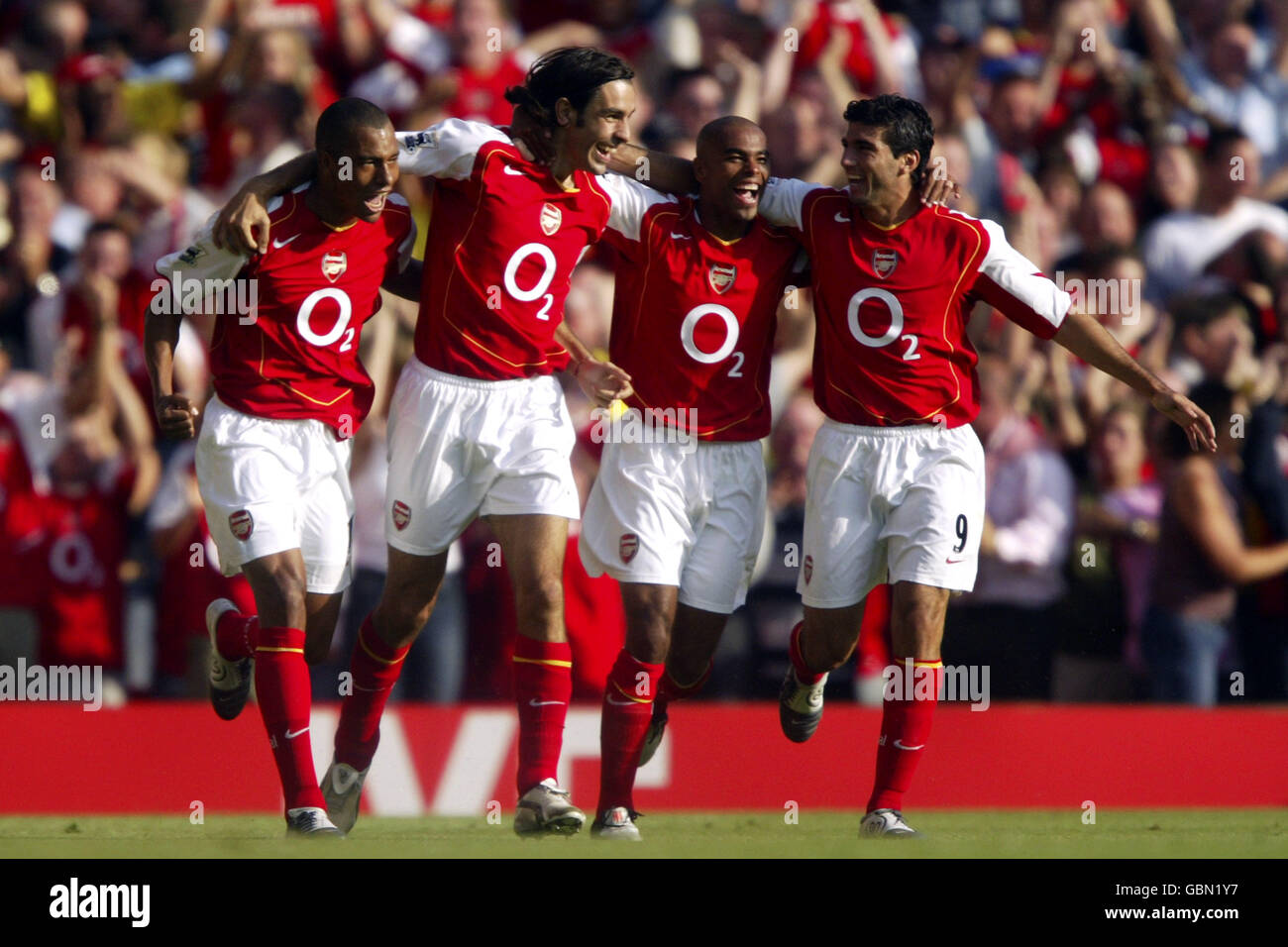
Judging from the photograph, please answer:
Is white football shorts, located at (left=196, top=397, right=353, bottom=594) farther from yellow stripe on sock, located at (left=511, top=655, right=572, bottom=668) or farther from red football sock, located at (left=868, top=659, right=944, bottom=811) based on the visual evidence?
red football sock, located at (left=868, top=659, right=944, bottom=811)

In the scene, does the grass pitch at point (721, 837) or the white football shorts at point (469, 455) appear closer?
the grass pitch at point (721, 837)

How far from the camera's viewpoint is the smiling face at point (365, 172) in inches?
285

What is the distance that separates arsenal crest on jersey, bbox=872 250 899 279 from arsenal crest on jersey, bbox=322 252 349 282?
2.03 metres

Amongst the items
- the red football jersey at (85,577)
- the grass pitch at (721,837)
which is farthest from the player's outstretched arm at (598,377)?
the red football jersey at (85,577)

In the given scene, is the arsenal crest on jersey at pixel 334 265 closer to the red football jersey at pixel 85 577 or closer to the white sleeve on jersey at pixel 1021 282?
the white sleeve on jersey at pixel 1021 282

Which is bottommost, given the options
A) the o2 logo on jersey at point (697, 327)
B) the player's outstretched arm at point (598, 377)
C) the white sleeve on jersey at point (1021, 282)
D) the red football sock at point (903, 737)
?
the red football sock at point (903, 737)

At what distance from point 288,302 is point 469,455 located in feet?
2.91

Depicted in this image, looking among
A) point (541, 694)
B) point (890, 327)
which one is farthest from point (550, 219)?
point (541, 694)

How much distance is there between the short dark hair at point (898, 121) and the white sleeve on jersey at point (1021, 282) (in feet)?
1.31

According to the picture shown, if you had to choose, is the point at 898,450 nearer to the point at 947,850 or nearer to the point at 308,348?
the point at 947,850

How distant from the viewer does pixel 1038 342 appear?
37.2 ft

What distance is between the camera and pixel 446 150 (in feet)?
24.6

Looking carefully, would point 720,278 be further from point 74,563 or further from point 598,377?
point 74,563
